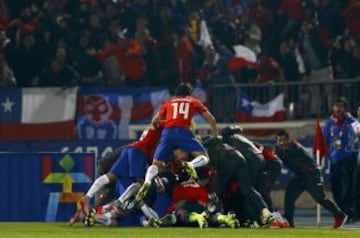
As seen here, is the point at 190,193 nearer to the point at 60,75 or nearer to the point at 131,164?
the point at 131,164

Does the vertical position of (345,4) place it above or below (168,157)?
above

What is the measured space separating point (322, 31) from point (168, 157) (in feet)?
41.0

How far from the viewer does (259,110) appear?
32.4 metres

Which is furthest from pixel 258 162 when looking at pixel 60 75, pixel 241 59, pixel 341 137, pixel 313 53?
pixel 313 53

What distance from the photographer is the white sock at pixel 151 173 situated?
22.8m

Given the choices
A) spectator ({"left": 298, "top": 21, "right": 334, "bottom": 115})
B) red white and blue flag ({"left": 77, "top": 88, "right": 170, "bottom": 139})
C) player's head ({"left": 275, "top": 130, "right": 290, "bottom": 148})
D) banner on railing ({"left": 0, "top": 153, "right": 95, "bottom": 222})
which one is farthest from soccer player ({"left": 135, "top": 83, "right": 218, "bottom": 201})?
spectator ({"left": 298, "top": 21, "right": 334, "bottom": 115})

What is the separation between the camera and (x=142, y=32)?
1313 inches

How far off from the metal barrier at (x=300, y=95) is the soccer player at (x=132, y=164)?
8613mm

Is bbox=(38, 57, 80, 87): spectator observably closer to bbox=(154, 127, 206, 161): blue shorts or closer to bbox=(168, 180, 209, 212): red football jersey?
bbox=(154, 127, 206, 161): blue shorts

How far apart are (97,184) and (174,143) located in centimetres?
139

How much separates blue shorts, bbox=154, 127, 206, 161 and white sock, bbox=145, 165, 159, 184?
13.4 inches

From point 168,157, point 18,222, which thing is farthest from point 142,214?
point 18,222

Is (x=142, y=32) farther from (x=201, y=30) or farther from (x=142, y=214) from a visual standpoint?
(x=142, y=214)

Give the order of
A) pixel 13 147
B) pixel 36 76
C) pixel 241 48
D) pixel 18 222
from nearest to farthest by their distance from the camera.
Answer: pixel 18 222 → pixel 13 147 → pixel 36 76 → pixel 241 48
